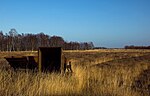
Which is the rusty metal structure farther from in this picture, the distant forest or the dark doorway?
A: the distant forest

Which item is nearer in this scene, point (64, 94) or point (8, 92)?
point (8, 92)

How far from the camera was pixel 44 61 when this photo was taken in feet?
47.6

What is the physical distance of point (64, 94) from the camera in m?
9.55

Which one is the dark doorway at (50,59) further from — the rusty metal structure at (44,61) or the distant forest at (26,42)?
the distant forest at (26,42)

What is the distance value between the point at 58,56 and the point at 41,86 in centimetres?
514

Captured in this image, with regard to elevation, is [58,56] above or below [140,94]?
above

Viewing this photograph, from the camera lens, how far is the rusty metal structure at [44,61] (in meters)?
14.0

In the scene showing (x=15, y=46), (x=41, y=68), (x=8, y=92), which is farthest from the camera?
(x=15, y=46)

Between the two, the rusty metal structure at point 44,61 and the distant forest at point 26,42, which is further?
the distant forest at point 26,42

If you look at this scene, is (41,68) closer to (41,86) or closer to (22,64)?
(22,64)

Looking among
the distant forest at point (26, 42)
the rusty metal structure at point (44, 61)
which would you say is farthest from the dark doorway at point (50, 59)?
the distant forest at point (26, 42)

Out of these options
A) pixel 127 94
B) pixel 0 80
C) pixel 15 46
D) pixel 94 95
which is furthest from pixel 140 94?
pixel 15 46

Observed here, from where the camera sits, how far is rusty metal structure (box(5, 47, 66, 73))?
14.0m

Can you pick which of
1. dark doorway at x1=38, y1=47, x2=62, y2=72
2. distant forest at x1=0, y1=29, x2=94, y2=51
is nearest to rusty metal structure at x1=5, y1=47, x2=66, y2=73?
dark doorway at x1=38, y1=47, x2=62, y2=72
